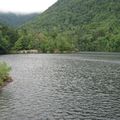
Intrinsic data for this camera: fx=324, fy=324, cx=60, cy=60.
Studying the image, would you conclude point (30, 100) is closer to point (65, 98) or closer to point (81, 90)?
point (65, 98)

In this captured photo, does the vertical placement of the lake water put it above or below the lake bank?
below

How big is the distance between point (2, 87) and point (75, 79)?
86.9 ft

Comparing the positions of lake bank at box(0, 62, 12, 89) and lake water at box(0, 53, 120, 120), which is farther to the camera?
lake bank at box(0, 62, 12, 89)

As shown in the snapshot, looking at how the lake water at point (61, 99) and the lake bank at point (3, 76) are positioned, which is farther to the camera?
the lake bank at point (3, 76)

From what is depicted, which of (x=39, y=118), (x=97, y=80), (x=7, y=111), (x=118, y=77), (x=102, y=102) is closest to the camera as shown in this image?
(x=39, y=118)

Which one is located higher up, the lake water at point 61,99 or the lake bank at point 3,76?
the lake bank at point 3,76

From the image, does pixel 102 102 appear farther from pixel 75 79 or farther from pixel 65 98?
pixel 75 79

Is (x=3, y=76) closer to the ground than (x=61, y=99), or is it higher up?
higher up

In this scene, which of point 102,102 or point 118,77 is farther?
point 118,77

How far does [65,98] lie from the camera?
233 feet

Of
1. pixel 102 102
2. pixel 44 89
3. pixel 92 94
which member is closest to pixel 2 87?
pixel 44 89

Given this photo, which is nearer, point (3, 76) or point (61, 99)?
point (61, 99)

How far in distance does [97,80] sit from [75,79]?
6.95 meters

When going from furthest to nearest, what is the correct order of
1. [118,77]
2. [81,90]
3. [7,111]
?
1. [118,77]
2. [81,90]
3. [7,111]
